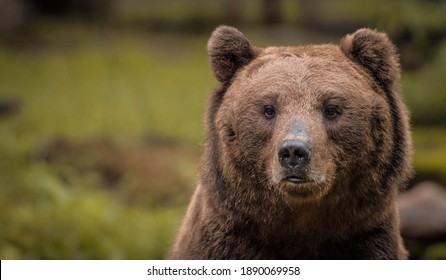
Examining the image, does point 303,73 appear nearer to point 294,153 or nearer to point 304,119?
point 304,119

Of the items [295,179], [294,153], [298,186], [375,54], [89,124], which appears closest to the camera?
[294,153]

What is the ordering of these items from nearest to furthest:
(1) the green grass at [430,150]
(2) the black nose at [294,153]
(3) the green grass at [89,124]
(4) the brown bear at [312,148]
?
1. (2) the black nose at [294,153]
2. (4) the brown bear at [312,148]
3. (1) the green grass at [430,150]
4. (3) the green grass at [89,124]

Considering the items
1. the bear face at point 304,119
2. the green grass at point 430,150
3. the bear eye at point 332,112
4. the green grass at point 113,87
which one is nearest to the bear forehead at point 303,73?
the bear face at point 304,119

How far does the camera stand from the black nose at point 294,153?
5.95 m

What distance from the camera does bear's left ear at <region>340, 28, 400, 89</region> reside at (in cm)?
667

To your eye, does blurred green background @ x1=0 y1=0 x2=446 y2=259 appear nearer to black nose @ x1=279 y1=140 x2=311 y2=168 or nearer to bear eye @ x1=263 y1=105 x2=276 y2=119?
bear eye @ x1=263 y1=105 x2=276 y2=119

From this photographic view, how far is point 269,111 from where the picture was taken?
21.1 ft

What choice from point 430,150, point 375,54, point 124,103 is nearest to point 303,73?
point 375,54

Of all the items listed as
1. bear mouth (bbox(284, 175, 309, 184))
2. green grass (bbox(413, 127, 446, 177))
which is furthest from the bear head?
green grass (bbox(413, 127, 446, 177))

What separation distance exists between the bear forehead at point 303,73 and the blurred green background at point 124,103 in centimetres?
49

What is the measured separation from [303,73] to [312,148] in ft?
1.96

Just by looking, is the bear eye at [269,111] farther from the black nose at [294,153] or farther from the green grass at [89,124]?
the green grass at [89,124]

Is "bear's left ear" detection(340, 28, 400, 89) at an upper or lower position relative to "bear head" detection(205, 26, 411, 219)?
upper
